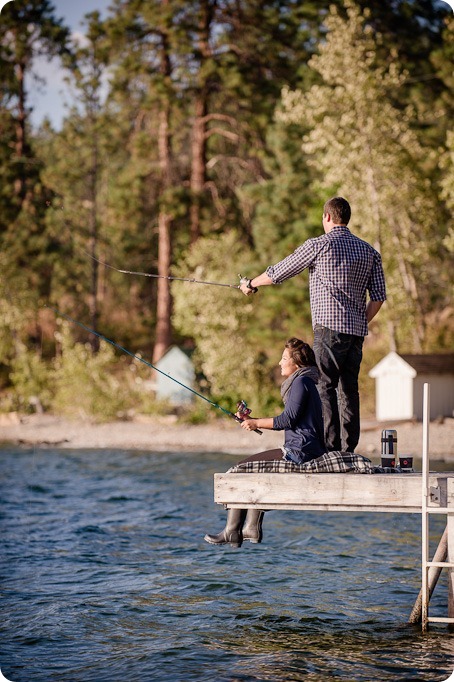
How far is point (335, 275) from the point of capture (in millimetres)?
8945

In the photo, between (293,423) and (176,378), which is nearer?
(293,423)

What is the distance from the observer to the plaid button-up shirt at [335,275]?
8.95 metres

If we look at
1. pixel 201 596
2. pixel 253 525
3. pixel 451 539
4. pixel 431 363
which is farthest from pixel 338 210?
pixel 431 363

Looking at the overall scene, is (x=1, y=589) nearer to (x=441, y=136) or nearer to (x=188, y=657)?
(x=188, y=657)

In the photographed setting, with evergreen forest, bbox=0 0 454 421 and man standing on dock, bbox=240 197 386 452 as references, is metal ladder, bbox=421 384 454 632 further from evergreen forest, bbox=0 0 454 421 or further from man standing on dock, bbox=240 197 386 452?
evergreen forest, bbox=0 0 454 421

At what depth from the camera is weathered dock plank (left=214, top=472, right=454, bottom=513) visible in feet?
28.7

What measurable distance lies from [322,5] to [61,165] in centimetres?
1155

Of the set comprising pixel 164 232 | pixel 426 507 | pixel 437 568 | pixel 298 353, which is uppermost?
pixel 164 232

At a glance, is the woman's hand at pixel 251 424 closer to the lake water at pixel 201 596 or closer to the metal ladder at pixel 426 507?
the lake water at pixel 201 596

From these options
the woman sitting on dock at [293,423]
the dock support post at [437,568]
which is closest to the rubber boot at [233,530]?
the woman sitting on dock at [293,423]

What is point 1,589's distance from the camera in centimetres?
1284

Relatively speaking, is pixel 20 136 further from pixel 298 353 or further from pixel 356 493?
pixel 356 493

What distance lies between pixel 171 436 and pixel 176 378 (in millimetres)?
3661

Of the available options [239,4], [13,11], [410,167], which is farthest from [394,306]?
[13,11]
